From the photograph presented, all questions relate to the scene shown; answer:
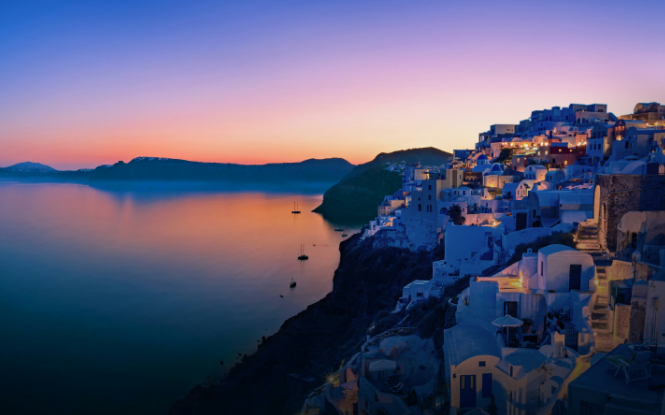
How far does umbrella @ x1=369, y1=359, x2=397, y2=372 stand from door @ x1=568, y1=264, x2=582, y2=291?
3414mm

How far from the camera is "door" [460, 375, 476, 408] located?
21.3 ft

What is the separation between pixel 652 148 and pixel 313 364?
15.2 metres

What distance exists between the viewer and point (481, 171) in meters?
24.2

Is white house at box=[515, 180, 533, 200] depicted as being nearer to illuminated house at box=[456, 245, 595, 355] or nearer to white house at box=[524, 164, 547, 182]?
white house at box=[524, 164, 547, 182]

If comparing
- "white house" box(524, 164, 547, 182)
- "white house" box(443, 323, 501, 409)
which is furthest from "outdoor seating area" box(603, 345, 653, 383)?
"white house" box(524, 164, 547, 182)

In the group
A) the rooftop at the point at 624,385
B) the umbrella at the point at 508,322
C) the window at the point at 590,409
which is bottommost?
the umbrella at the point at 508,322

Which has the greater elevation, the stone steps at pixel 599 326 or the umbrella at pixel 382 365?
the stone steps at pixel 599 326

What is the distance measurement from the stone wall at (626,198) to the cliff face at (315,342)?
642cm

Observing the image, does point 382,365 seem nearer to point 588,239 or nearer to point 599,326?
point 599,326

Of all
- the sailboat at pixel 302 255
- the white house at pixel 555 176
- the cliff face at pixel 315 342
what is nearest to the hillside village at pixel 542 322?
the cliff face at pixel 315 342

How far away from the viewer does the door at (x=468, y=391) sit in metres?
6.49

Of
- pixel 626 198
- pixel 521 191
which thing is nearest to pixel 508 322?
pixel 626 198

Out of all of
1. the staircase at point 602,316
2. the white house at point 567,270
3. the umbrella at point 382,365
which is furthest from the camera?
the umbrella at point 382,365

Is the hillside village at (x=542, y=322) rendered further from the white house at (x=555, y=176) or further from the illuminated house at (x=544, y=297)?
the white house at (x=555, y=176)
